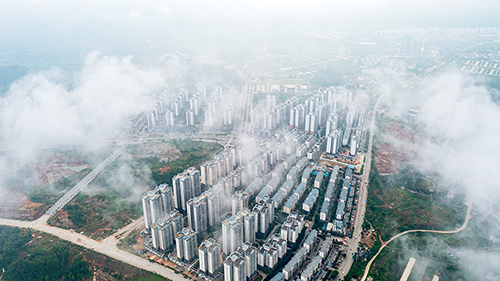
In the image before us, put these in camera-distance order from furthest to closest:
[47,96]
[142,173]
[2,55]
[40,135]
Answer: [2,55] < [47,96] < [40,135] < [142,173]

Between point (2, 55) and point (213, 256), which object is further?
point (2, 55)

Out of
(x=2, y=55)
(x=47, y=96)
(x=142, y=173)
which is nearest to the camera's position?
(x=142, y=173)

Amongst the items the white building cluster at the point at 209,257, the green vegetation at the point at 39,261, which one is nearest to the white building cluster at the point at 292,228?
the white building cluster at the point at 209,257

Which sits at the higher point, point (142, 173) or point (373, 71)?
point (373, 71)

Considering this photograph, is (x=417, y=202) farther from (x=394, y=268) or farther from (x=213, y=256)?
(x=213, y=256)

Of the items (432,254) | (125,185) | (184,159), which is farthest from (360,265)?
(125,185)

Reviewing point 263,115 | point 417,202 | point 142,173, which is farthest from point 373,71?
point 142,173
